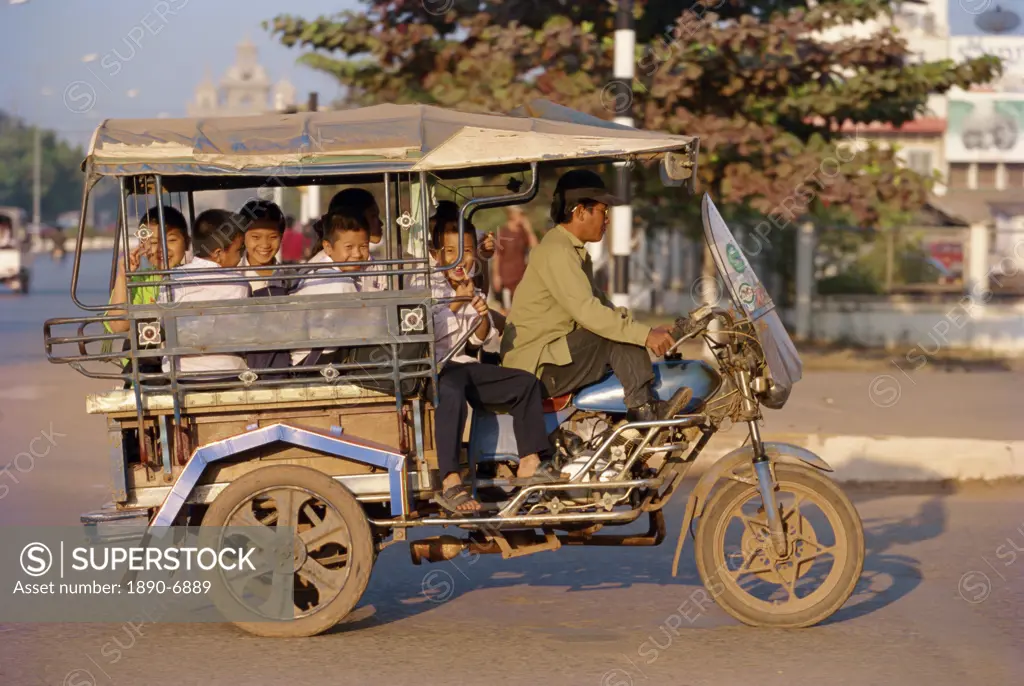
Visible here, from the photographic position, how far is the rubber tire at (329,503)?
17.9ft

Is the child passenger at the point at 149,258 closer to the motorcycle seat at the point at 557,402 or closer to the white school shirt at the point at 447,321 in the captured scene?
the white school shirt at the point at 447,321

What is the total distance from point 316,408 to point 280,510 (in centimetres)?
43

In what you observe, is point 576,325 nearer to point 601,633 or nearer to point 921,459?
point 601,633

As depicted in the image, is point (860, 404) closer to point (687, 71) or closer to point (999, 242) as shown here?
point (687, 71)

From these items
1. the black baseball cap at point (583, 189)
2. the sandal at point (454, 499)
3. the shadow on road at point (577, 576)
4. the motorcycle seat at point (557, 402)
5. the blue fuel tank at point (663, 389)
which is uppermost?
the black baseball cap at point (583, 189)

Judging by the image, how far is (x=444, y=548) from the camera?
5.56 meters

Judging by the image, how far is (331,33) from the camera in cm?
1473

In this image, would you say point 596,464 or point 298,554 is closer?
point 298,554

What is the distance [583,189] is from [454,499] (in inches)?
54.2

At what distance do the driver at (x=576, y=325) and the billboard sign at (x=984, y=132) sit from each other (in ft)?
132

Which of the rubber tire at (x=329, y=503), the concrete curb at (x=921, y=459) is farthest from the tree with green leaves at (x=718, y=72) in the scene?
the rubber tire at (x=329, y=503)

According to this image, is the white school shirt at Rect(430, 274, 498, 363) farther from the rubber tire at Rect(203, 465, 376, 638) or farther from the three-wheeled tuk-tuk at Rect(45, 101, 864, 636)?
the rubber tire at Rect(203, 465, 376, 638)

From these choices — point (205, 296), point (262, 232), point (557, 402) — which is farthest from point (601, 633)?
point (262, 232)

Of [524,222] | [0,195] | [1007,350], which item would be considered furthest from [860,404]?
[0,195]
